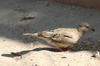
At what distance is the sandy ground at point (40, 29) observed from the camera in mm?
4750

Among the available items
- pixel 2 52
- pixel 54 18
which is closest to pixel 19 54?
pixel 2 52

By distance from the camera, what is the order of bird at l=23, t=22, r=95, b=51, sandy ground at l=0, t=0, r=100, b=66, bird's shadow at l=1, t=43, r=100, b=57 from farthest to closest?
bird's shadow at l=1, t=43, r=100, b=57 → bird at l=23, t=22, r=95, b=51 → sandy ground at l=0, t=0, r=100, b=66

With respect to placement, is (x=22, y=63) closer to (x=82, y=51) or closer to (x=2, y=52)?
(x=2, y=52)

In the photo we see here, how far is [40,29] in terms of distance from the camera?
608 centimetres

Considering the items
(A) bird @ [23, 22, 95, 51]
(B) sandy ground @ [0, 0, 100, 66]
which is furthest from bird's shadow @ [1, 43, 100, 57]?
(A) bird @ [23, 22, 95, 51]

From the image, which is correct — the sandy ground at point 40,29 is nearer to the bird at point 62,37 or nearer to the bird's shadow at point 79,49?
the bird's shadow at point 79,49

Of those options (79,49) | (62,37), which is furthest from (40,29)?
(62,37)

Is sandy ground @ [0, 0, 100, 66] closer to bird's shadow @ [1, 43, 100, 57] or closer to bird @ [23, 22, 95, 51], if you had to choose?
bird's shadow @ [1, 43, 100, 57]

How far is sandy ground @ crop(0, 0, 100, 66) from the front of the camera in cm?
475

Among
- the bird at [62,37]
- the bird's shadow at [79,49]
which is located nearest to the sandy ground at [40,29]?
the bird's shadow at [79,49]

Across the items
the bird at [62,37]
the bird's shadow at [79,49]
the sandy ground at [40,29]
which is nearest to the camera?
the sandy ground at [40,29]

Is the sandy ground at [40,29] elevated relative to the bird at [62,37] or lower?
lower

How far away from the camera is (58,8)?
6.80 m

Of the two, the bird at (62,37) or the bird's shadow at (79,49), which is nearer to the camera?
the bird at (62,37)
